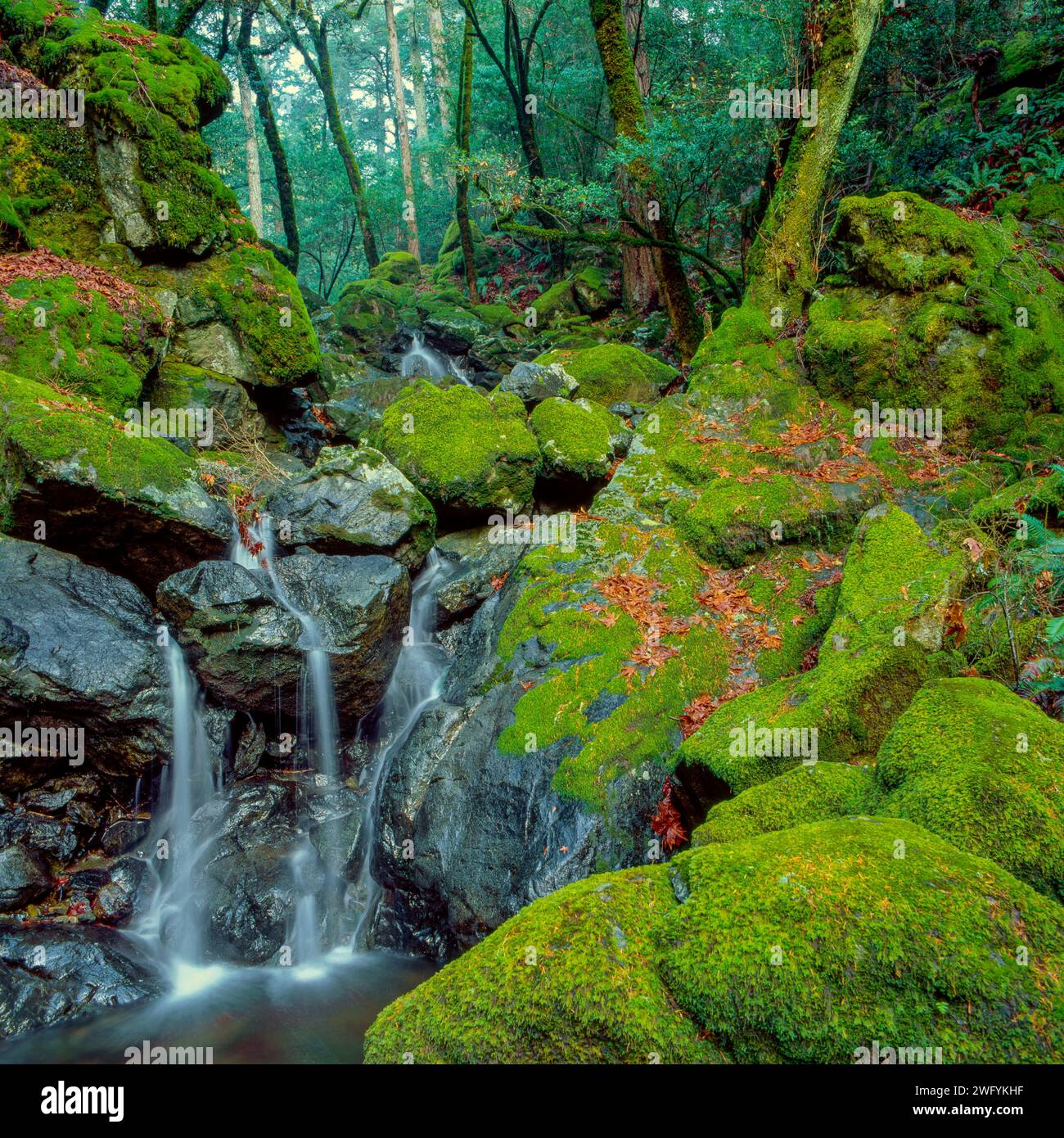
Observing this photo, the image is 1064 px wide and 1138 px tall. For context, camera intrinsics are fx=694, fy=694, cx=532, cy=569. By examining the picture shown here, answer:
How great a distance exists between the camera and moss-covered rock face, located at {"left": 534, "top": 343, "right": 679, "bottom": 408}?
12602 mm

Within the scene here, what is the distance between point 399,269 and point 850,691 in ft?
83.5

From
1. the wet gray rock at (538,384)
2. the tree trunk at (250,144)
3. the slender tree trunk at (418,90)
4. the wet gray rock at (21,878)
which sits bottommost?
the wet gray rock at (21,878)

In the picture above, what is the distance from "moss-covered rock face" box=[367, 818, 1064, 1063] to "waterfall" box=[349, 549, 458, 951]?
→ 15.2ft

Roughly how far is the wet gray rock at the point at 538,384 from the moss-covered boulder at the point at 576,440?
114 centimetres

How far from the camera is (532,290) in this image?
2247 centimetres

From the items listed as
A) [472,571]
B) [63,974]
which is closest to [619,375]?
[472,571]

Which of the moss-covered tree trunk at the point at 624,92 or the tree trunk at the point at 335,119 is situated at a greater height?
the tree trunk at the point at 335,119

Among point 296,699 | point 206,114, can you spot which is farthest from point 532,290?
point 296,699

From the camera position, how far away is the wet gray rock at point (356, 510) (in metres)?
9.18

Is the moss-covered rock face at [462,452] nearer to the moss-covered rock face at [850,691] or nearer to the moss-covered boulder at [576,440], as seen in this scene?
the moss-covered boulder at [576,440]

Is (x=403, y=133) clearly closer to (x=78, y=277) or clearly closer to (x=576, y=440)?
(x=78, y=277)

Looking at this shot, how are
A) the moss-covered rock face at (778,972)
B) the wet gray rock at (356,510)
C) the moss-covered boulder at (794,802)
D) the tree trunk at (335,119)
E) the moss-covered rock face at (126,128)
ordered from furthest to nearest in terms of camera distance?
the tree trunk at (335,119)
the moss-covered rock face at (126,128)
the wet gray rock at (356,510)
the moss-covered boulder at (794,802)
the moss-covered rock face at (778,972)

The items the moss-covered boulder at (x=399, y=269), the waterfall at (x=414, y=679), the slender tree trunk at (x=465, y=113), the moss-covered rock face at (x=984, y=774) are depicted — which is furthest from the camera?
the moss-covered boulder at (x=399, y=269)

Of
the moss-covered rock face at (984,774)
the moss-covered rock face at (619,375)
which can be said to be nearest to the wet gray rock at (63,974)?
the moss-covered rock face at (984,774)
